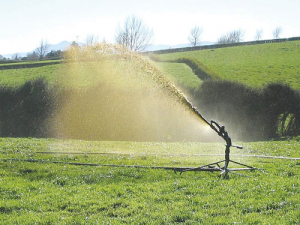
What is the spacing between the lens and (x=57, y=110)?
31453mm

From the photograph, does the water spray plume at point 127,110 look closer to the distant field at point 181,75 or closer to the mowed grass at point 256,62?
the distant field at point 181,75

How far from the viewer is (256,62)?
5319 centimetres

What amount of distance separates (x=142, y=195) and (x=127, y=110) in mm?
21084

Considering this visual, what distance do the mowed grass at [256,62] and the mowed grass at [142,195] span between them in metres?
25.9

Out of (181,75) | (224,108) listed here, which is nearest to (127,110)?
(224,108)

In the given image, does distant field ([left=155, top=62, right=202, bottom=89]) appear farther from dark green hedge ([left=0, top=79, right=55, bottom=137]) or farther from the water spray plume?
dark green hedge ([left=0, top=79, right=55, bottom=137])

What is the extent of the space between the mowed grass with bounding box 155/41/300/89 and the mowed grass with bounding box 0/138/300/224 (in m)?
25.9

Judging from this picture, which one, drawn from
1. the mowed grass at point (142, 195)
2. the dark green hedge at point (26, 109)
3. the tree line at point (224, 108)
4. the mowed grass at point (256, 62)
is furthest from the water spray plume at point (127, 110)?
the mowed grass at point (142, 195)

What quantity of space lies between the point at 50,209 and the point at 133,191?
2.18 meters

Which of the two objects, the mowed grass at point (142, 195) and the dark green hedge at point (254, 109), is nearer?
the mowed grass at point (142, 195)

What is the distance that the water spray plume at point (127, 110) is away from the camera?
27.5 metres

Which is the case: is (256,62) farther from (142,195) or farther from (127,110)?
(142,195)

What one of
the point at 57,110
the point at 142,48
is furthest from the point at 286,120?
the point at 142,48

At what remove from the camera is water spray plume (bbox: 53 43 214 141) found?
27516 mm
